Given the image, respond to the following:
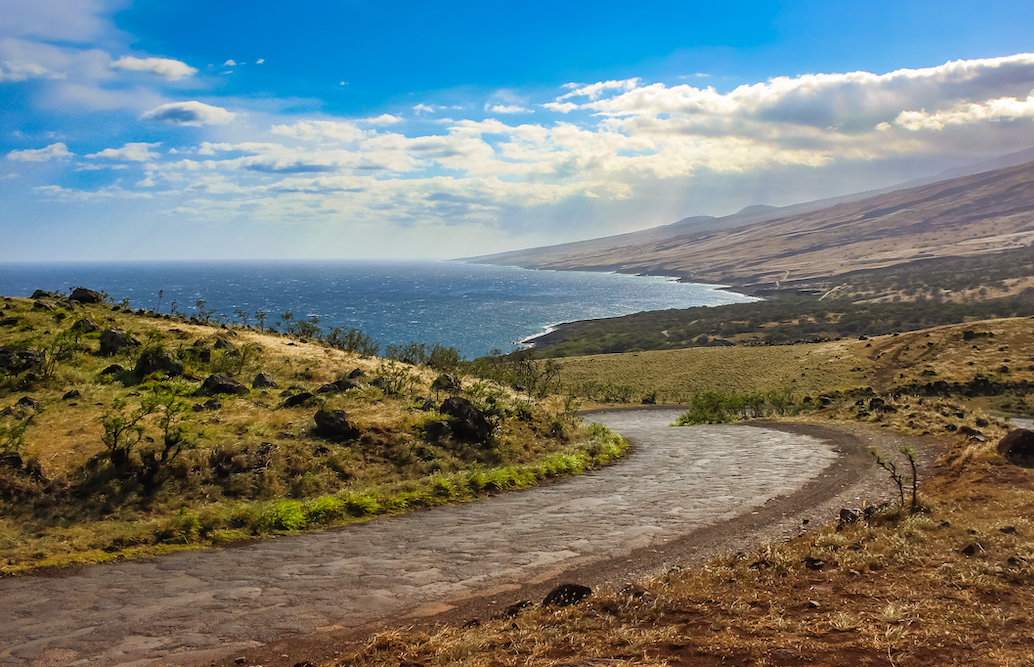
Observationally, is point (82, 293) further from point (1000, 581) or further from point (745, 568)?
point (1000, 581)

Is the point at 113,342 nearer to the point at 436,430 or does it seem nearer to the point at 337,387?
the point at 337,387

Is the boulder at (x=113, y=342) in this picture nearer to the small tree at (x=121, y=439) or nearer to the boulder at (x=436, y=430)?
the small tree at (x=121, y=439)

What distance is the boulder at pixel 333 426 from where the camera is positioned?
14.7 m

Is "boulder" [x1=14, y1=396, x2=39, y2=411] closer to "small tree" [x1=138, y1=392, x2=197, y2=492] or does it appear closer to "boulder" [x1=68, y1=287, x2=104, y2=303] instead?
"small tree" [x1=138, y1=392, x2=197, y2=492]

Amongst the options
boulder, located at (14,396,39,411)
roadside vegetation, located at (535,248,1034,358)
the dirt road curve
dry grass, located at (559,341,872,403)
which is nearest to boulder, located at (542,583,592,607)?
the dirt road curve

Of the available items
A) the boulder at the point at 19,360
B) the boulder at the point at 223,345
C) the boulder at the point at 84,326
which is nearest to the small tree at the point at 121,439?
the boulder at the point at 19,360

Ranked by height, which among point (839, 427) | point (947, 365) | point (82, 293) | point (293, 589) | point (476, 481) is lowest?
point (947, 365)

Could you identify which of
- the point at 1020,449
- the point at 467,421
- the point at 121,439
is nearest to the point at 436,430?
the point at 467,421

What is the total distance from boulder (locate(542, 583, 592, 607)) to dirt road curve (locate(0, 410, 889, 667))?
86 centimetres

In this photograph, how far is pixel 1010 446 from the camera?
1240 cm

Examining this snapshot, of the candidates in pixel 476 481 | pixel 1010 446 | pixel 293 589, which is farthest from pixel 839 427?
pixel 293 589

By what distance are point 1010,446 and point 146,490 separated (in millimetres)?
19032

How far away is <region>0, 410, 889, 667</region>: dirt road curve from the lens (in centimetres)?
611

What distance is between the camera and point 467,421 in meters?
16.8
